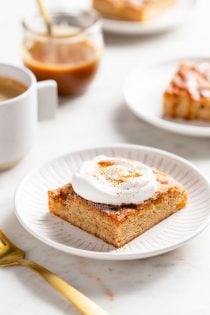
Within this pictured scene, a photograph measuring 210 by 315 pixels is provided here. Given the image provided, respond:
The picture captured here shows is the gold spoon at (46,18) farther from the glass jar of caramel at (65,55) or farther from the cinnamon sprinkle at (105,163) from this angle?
the cinnamon sprinkle at (105,163)

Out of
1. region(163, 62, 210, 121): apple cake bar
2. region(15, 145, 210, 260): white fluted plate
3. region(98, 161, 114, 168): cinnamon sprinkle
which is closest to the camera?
region(15, 145, 210, 260): white fluted plate

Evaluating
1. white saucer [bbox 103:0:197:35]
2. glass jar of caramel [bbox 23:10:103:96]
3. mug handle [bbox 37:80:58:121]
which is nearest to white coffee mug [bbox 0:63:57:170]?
mug handle [bbox 37:80:58:121]

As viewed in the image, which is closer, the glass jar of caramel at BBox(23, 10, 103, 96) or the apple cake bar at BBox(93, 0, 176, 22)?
the glass jar of caramel at BBox(23, 10, 103, 96)

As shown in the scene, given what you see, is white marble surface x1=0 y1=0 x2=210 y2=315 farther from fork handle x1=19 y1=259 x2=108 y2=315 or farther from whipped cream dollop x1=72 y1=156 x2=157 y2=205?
whipped cream dollop x1=72 y1=156 x2=157 y2=205

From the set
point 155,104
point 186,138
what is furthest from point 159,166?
point 155,104

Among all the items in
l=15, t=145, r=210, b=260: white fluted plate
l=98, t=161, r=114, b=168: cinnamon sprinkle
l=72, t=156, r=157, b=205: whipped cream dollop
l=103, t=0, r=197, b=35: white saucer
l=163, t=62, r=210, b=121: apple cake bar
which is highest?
l=72, t=156, r=157, b=205: whipped cream dollop

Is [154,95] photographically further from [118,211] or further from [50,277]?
[50,277]
